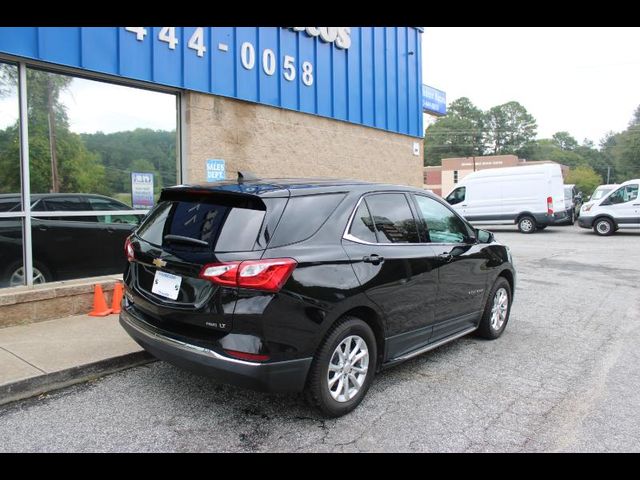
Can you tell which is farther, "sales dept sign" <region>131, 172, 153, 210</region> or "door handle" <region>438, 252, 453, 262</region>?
"sales dept sign" <region>131, 172, 153, 210</region>

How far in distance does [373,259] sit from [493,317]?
2.44m

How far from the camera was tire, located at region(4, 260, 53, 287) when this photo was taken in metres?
5.70

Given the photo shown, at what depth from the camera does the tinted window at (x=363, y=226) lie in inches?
148

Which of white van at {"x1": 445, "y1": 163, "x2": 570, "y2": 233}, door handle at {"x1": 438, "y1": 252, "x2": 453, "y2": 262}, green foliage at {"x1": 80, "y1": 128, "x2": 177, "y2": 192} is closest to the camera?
door handle at {"x1": 438, "y1": 252, "x2": 453, "y2": 262}

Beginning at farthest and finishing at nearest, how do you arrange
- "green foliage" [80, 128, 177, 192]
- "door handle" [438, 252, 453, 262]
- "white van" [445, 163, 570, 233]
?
"white van" [445, 163, 570, 233]
"green foliage" [80, 128, 177, 192]
"door handle" [438, 252, 453, 262]

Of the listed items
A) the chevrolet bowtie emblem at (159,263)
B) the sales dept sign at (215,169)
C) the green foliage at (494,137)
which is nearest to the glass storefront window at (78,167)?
the sales dept sign at (215,169)

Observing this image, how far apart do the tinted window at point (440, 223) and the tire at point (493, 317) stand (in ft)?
2.64

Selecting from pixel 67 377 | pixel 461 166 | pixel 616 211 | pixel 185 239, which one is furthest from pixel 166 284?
pixel 461 166

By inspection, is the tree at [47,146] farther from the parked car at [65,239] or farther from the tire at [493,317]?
the tire at [493,317]

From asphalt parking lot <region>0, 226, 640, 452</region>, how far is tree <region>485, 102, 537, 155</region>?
122318mm

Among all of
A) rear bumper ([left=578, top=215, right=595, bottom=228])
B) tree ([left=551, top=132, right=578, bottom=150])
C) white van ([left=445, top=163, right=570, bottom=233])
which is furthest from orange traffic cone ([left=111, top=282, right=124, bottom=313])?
tree ([left=551, top=132, right=578, bottom=150])

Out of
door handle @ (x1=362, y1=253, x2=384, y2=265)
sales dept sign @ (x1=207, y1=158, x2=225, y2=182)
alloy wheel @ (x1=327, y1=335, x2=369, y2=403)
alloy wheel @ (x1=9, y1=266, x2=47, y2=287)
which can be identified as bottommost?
alloy wheel @ (x1=327, y1=335, x2=369, y2=403)

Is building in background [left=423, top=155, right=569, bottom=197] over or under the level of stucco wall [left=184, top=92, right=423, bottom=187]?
over

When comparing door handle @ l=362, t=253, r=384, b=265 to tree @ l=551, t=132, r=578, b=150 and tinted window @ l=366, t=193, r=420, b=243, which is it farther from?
tree @ l=551, t=132, r=578, b=150
